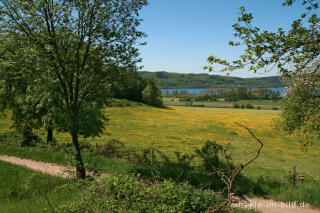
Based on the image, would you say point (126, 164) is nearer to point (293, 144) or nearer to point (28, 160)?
point (28, 160)

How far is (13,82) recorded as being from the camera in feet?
53.4

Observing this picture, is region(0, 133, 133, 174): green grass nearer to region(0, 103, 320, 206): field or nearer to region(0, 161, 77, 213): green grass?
region(0, 103, 320, 206): field

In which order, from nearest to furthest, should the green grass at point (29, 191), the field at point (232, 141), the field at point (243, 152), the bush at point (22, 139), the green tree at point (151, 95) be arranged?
1. the green grass at point (29, 191)
2. the field at point (243, 152)
3. the bush at point (22, 139)
4. the field at point (232, 141)
5. the green tree at point (151, 95)

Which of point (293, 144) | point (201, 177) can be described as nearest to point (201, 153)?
point (201, 177)

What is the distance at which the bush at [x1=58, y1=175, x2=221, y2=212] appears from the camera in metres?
4.07

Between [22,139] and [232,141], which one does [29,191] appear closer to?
[22,139]

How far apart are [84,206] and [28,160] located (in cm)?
1412

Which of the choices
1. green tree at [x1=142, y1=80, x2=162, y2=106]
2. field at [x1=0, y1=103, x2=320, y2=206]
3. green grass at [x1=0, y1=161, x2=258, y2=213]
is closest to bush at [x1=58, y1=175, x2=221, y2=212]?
green grass at [x1=0, y1=161, x2=258, y2=213]

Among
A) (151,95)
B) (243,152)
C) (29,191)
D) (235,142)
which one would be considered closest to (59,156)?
(29,191)

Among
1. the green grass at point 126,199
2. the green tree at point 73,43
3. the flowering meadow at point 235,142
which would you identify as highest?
the green tree at point 73,43

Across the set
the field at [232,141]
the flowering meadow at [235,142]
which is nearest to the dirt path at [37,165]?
the field at [232,141]

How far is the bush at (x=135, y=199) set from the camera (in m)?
4.07

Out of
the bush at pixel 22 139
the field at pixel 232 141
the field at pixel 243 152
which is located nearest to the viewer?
the field at pixel 243 152

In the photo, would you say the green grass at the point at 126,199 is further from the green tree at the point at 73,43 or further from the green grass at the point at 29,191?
the green tree at the point at 73,43
